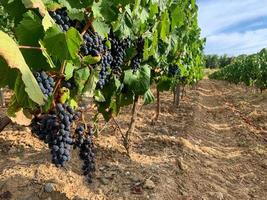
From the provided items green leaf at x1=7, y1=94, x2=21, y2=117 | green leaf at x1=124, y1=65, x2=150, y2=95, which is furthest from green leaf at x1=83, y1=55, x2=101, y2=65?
green leaf at x1=124, y1=65, x2=150, y2=95

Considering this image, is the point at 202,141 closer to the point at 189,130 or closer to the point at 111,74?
the point at 189,130

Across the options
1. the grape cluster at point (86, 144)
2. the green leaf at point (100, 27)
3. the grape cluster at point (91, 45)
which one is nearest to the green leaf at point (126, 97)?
the grape cluster at point (86, 144)

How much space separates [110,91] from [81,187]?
1.75 metres

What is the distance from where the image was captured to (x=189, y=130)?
10742 millimetres

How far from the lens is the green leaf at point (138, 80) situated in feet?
15.5

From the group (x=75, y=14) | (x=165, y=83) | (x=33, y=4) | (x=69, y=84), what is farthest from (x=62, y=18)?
(x=165, y=83)

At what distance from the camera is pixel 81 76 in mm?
3086

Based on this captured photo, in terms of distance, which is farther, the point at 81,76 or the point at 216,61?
the point at 216,61

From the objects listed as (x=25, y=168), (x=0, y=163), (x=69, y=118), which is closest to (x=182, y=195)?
(x=25, y=168)

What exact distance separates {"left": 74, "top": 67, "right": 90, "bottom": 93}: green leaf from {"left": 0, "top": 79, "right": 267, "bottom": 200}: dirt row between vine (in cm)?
250

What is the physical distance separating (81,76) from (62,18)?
1.51ft

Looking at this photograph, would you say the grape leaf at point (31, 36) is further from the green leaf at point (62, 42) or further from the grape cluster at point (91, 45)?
the grape cluster at point (91, 45)

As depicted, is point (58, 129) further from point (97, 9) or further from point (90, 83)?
point (97, 9)

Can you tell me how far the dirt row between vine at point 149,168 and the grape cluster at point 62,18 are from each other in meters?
2.91
